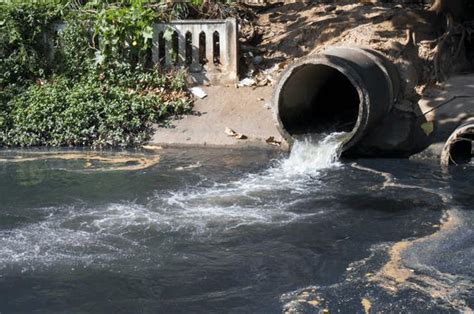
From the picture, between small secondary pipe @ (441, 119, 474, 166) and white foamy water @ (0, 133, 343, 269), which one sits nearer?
white foamy water @ (0, 133, 343, 269)

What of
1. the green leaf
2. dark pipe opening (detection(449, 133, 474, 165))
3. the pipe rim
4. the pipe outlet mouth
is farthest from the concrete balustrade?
dark pipe opening (detection(449, 133, 474, 165))

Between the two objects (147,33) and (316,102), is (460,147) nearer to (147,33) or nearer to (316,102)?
(316,102)

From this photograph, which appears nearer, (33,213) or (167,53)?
(33,213)

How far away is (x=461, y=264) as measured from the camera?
22.1 feet

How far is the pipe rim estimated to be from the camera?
10.5 metres

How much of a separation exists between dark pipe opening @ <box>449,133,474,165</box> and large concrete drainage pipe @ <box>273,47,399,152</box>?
110cm

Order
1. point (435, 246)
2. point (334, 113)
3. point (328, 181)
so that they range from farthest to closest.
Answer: point (334, 113) < point (328, 181) < point (435, 246)

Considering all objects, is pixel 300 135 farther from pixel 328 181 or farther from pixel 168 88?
pixel 168 88

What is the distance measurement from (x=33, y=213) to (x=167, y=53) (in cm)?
543

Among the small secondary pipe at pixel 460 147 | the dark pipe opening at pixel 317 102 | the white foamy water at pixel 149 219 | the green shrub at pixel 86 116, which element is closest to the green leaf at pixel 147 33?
the green shrub at pixel 86 116

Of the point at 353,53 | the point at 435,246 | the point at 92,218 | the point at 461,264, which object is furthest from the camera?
the point at 353,53

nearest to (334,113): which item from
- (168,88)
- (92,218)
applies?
(168,88)

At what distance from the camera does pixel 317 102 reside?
12.6 metres

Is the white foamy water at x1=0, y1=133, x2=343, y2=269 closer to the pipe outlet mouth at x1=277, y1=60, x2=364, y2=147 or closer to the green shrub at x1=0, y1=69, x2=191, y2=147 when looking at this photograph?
the pipe outlet mouth at x1=277, y1=60, x2=364, y2=147
